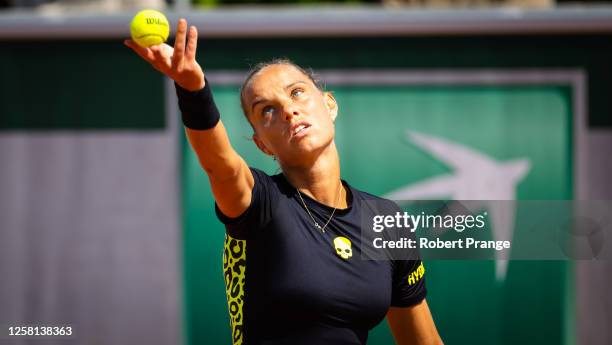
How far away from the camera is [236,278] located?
2.42 m

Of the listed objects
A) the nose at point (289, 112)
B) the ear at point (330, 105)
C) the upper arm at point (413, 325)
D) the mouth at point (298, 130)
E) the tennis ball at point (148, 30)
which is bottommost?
the upper arm at point (413, 325)

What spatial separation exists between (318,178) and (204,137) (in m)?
0.55

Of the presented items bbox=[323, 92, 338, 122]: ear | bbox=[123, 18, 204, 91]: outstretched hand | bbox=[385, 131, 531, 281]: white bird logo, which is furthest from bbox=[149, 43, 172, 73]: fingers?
bbox=[385, 131, 531, 281]: white bird logo

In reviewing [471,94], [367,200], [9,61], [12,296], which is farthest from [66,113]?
[367,200]

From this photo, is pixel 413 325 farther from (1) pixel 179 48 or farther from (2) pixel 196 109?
(1) pixel 179 48

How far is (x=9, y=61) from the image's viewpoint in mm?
7094

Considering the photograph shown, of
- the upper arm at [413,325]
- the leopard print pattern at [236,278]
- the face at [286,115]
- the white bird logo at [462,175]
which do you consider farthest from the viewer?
the white bird logo at [462,175]

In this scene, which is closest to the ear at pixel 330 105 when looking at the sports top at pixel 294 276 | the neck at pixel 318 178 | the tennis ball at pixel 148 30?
the neck at pixel 318 178

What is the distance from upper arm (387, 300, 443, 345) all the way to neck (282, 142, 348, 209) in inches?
20.5

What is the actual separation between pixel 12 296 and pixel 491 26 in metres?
5.24

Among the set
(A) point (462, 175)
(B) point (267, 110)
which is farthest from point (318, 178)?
(A) point (462, 175)

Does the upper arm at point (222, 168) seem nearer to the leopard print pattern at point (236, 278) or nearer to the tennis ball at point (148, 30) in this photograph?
the leopard print pattern at point (236, 278)

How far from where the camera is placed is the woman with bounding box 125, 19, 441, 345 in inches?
85.0

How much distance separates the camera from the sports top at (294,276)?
228cm
